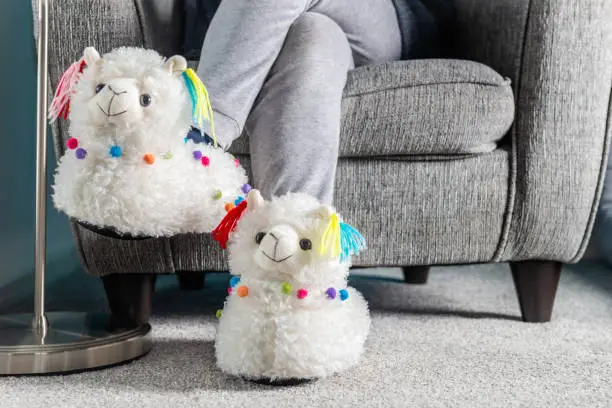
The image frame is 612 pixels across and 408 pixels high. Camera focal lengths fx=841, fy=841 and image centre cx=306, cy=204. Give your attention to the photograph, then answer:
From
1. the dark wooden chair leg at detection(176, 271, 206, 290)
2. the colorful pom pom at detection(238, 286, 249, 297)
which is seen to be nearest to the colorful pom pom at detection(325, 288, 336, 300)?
the colorful pom pom at detection(238, 286, 249, 297)

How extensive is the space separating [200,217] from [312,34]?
321mm

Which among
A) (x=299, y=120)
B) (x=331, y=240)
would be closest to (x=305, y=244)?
(x=331, y=240)

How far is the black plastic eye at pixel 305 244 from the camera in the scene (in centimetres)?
108

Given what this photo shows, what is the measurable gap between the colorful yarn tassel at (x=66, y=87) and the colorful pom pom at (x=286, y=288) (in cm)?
40

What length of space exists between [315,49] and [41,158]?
0.42 metres

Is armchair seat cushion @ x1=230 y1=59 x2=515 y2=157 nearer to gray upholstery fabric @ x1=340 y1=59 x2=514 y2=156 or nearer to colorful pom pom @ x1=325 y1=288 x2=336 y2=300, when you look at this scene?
gray upholstery fabric @ x1=340 y1=59 x2=514 y2=156

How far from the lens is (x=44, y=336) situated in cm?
115

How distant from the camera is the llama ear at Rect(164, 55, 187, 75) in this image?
3.70 ft

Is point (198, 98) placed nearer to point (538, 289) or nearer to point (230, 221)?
point (230, 221)

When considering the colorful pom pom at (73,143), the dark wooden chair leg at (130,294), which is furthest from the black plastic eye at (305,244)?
the dark wooden chair leg at (130,294)

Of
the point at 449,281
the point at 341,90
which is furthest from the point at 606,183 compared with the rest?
the point at 341,90

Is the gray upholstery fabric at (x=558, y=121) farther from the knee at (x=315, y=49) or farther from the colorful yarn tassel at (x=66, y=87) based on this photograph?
the colorful yarn tassel at (x=66, y=87)

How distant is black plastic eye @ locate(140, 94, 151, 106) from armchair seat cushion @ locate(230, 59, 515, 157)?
243mm

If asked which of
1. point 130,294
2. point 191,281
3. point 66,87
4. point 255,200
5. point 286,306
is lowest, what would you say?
point 191,281
